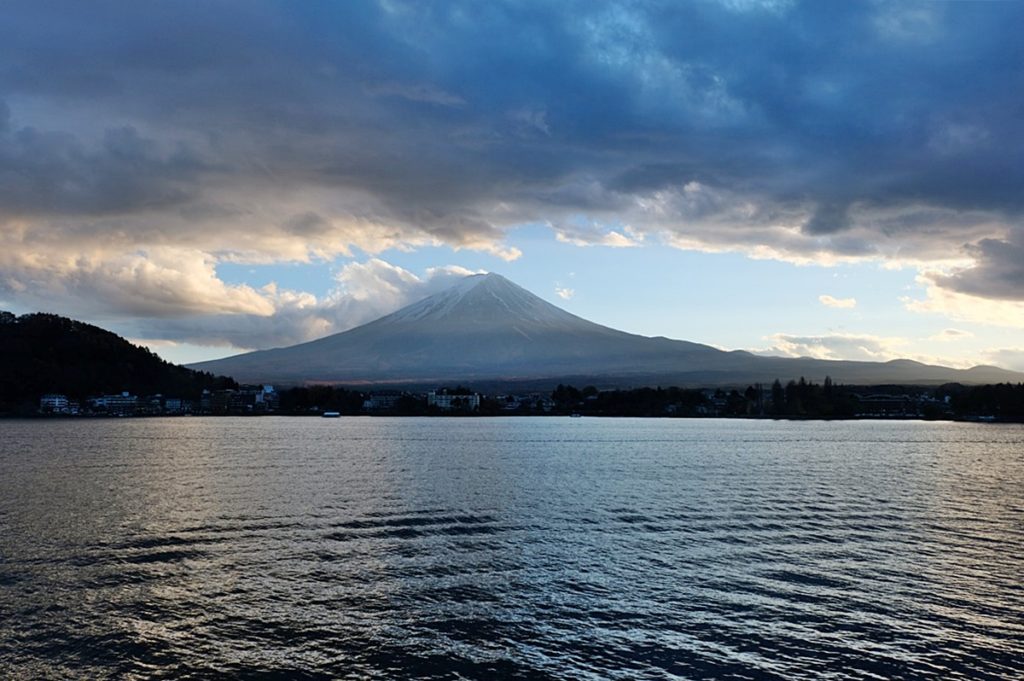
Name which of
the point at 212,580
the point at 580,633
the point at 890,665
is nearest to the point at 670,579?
the point at 580,633

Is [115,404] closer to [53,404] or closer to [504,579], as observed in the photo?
[53,404]

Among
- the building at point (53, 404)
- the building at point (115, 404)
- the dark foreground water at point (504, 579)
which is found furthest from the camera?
the building at point (115, 404)

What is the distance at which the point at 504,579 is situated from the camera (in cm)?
2241

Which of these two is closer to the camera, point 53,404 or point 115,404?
point 53,404

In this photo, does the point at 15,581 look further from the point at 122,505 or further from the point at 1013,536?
the point at 1013,536

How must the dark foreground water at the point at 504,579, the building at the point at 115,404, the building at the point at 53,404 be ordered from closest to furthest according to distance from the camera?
the dark foreground water at the point at 504,579
the building at the point at 53,404
the building at the point at 115,404

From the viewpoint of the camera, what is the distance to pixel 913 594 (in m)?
21.1

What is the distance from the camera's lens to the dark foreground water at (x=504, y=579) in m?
16.2

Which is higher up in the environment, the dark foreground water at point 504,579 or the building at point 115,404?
the building at point 115,404

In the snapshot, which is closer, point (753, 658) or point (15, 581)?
point (753, 658)

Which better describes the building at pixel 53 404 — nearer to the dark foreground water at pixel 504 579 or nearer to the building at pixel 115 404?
the building at pixel 115 404

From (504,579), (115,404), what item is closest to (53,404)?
(115,404)

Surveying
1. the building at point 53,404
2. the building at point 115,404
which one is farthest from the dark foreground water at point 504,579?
the building at point 115,404

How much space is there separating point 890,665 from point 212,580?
17.5 m
